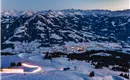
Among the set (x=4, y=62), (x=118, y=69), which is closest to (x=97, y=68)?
(x=118, y=69)

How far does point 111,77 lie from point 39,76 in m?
15.0

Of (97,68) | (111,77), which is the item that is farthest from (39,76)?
(97,68)

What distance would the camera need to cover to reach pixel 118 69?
221 ft

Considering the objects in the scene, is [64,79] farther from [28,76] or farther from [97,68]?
[97,68]

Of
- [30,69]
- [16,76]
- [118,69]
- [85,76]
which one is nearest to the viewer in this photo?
[16,76]

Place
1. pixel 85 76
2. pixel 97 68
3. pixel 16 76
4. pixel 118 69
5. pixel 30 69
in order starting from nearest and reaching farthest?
pixel 16 76 < pixel 85 76 < pixel 30 69 < pixel 97 68 < pixel 118 69

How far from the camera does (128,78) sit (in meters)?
55.0

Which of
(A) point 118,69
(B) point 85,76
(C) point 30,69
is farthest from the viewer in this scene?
(A) point 118,69

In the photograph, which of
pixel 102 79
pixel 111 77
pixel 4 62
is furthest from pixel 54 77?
pixel 4 62

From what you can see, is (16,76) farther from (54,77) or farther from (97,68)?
(97,68)

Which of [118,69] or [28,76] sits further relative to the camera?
[118,69]

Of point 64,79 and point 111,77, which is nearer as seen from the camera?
point 64,79

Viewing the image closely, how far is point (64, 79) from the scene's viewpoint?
1724 inches

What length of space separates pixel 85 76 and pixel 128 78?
9944 mm
